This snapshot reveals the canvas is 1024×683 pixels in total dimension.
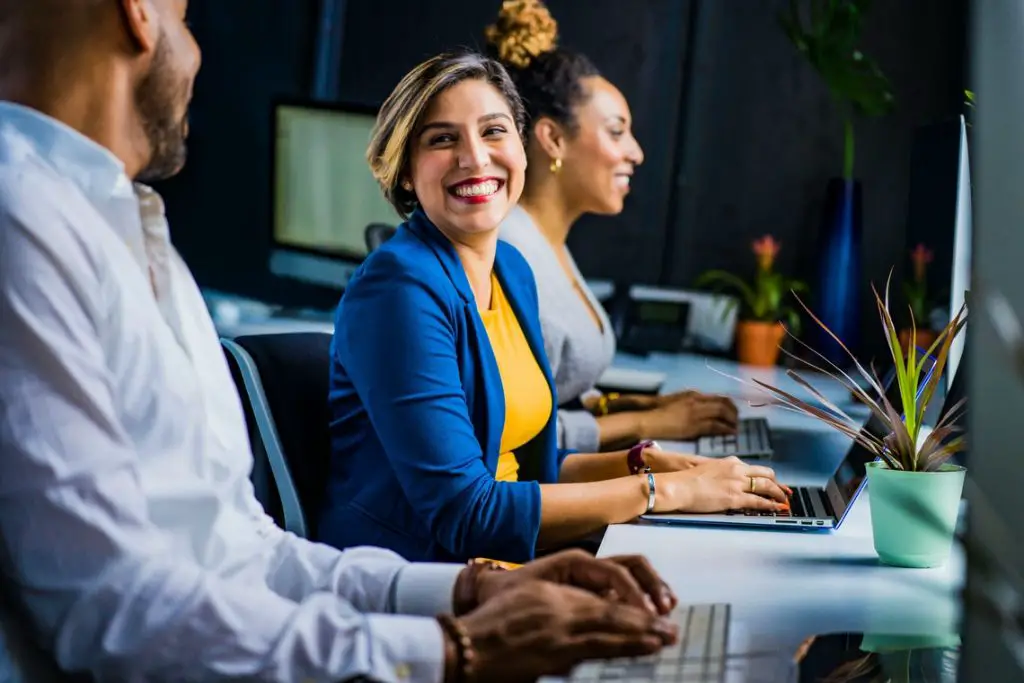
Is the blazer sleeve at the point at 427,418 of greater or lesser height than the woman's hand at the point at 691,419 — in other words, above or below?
above

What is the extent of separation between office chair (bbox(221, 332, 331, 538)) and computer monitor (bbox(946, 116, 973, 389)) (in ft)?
3.03

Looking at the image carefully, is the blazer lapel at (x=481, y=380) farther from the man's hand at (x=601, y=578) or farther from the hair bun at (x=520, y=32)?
the hair bun at (x=520, y=32)

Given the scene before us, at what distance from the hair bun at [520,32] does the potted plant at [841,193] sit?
106 cm

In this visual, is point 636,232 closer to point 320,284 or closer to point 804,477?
point 320,284

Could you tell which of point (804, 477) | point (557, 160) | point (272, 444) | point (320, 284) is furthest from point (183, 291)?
point (320, 284)

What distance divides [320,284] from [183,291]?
2479 millimetres

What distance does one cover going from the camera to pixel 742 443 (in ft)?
7.24

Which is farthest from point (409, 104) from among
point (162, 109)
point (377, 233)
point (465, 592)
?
point (377, 233)

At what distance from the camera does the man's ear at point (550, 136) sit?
2.55m

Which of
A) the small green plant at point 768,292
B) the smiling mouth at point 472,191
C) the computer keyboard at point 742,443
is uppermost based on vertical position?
the smiling mouth at point 472,191

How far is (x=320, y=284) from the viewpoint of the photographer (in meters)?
3.63

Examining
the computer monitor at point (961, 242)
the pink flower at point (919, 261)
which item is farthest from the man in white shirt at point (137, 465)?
the pink flower at point (919, 261)

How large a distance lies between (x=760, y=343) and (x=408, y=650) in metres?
2.44

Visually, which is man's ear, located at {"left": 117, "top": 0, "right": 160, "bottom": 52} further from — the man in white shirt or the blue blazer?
the blue blazer
